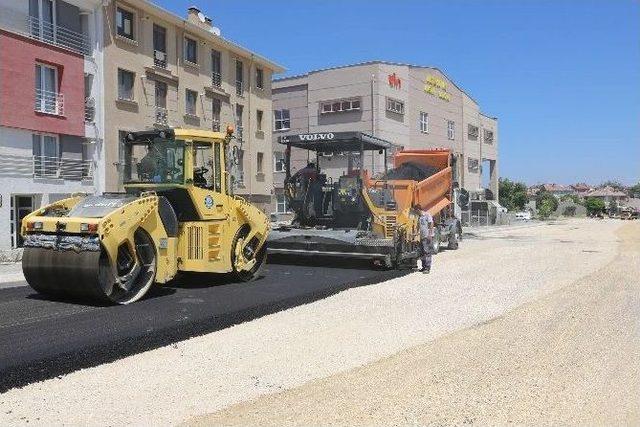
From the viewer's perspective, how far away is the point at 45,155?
21984 mm

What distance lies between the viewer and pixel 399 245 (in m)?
13.5

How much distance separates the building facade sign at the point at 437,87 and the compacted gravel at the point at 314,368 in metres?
35.7

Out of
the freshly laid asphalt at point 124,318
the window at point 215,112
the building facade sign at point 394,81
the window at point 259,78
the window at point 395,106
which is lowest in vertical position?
the freshly laid asphalt at point 124,318

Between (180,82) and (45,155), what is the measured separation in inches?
324

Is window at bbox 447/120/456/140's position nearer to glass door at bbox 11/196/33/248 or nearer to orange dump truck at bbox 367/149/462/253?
orange dump truck at bbox 367/149/462/253

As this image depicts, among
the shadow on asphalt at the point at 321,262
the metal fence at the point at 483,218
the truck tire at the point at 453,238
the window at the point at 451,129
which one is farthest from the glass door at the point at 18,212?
the window at the point at 451,129

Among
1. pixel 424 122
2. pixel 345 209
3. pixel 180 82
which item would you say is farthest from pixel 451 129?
pixel 345 209

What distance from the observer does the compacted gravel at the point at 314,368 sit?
4789 millimetres

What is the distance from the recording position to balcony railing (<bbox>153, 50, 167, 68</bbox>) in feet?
88.3

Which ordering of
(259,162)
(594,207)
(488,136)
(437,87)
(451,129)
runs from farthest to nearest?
(594,207) → (488,136) → (451,129) → (437,87) → (259,162)

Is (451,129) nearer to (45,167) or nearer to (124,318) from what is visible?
(45,167)

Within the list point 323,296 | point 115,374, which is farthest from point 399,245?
point 115,374

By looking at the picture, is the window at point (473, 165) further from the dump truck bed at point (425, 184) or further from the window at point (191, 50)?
the dump truck bed at point (425, 184)

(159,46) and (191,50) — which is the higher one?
(191,50)
